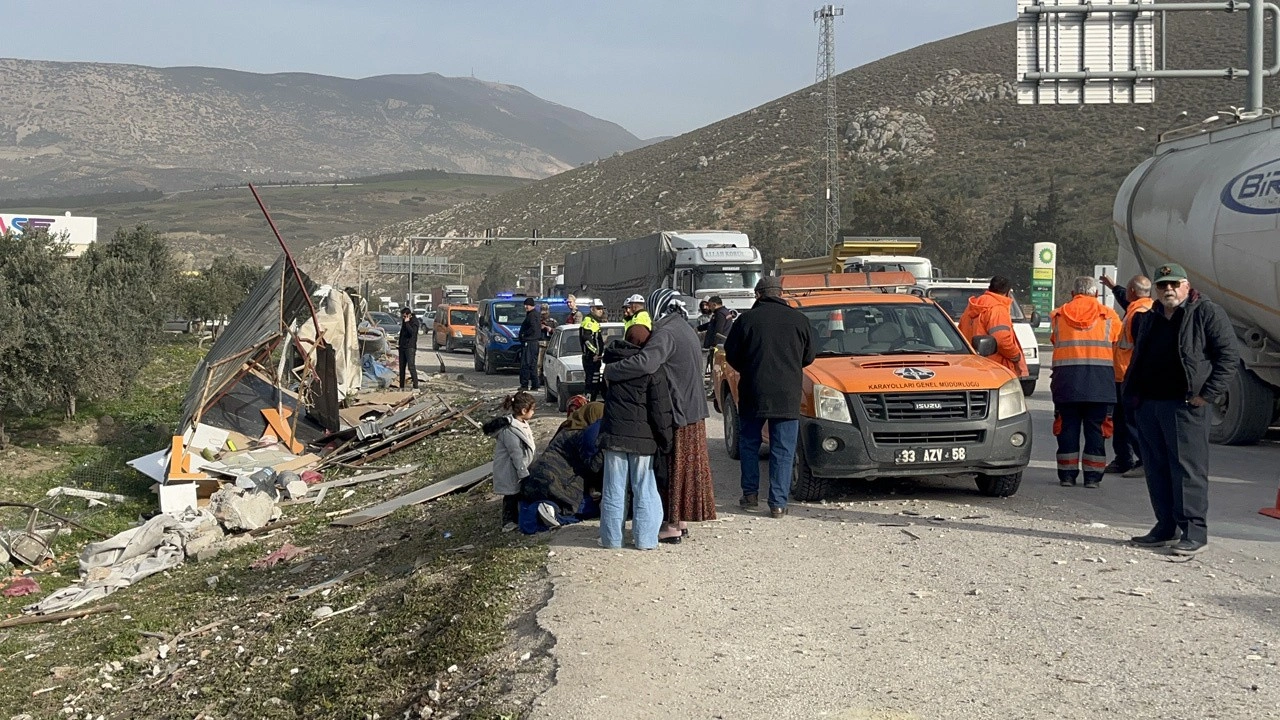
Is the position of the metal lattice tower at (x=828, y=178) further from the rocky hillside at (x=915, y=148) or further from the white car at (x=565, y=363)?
the white car at (x=565, y=363)

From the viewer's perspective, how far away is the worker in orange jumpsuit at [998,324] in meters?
11.5

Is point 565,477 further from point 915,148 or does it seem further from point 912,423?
point 915,148

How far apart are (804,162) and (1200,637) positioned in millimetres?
78546

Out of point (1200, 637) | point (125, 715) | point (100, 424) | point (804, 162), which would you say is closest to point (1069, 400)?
point (1200, 637)

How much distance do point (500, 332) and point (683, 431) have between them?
2321 centimetres

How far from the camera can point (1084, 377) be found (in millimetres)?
10773

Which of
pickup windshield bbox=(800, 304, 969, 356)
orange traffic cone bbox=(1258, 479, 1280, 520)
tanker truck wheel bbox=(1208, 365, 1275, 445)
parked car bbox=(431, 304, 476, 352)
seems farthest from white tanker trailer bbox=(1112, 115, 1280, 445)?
parked car bbox=(431, 304, 476, 352)

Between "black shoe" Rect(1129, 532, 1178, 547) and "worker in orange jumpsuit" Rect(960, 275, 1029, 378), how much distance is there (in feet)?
8.65

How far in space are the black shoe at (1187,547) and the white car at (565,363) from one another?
1302 centimetres

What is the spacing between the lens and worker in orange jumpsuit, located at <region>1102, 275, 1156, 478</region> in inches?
450

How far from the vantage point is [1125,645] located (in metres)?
6.21

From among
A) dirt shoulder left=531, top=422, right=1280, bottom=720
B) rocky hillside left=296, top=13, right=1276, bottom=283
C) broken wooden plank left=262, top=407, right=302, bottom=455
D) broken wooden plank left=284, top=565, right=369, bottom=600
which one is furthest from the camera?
rocky hillside left=296, top=13, right=1276, bottom=283

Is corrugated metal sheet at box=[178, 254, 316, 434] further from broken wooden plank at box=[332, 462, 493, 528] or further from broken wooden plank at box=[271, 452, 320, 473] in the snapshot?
broken wooden plank at box=[332, 462, 493, 528]

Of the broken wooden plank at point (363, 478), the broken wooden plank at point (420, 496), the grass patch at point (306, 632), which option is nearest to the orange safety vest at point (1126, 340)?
the grass patch at point (306, 632)
